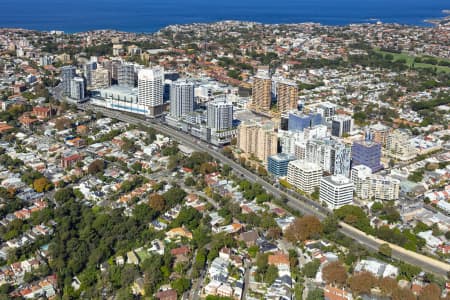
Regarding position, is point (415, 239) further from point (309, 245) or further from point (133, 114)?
point (133, 114)

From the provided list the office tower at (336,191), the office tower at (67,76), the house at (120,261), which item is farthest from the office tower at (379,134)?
the office tower at (67,76)

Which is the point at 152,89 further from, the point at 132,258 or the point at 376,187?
the point at 132,258

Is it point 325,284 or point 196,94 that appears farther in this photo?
point 196,94

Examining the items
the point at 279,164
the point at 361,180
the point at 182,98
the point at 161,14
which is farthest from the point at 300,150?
the point at 161,14

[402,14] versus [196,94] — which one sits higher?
[402,14]

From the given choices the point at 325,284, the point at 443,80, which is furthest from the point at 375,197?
the point at 443,80

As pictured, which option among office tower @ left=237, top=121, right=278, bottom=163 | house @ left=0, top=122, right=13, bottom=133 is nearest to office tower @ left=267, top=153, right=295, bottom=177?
office tower @ left=237, top=121, right=278, bottom=163
